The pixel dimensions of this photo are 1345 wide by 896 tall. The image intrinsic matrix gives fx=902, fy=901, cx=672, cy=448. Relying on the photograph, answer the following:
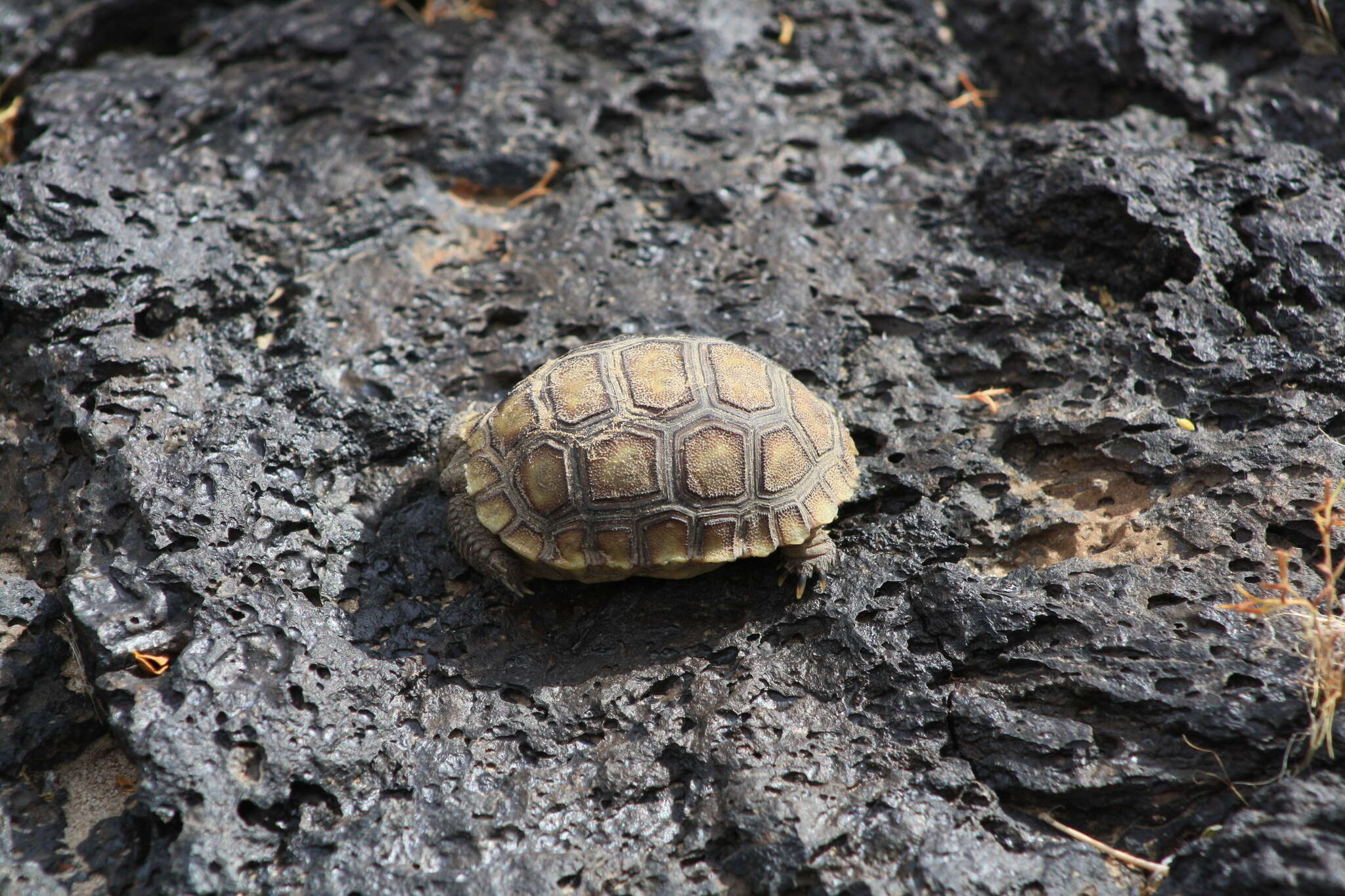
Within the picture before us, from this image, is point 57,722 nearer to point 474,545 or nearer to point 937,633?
point 474,545

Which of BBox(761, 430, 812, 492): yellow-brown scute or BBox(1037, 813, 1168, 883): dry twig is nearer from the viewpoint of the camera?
BBox(1037, 813, 1168, 883): dry twig

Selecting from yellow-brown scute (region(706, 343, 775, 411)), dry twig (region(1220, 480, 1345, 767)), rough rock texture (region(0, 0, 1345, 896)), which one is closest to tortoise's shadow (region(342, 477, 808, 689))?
rough rock texture (region(0, 0, 1345, 896))

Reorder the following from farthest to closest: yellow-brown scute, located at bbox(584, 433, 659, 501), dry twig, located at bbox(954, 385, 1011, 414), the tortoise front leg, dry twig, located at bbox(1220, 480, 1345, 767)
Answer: dry twig, located at bbox(954, 385, 1011, 414) < the tortoise front leg < yellow-brown scute, located at bbox(584, 433, 659, 501) < dry twig, located at bbox(1220, 480, 1345, 767)

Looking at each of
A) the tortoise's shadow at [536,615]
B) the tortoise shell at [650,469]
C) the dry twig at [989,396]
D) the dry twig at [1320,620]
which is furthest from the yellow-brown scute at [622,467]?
the dry twig at [1320,620]

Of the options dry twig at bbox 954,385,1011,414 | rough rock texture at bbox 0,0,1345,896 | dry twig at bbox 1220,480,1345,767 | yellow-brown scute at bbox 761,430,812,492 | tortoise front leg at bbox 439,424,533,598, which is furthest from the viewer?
dry twig at bbox 954,385,1011,414

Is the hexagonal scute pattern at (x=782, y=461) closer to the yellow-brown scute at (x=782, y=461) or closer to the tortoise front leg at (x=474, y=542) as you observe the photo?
the yellow-brown scute at (x=782, y=461)

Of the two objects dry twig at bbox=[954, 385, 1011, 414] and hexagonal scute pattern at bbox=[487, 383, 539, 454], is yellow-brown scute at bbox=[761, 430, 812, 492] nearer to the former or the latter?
hexagonal scute pattern at bbox=[487, 383, 539, 454]

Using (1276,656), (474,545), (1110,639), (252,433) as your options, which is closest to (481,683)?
(474,545)
